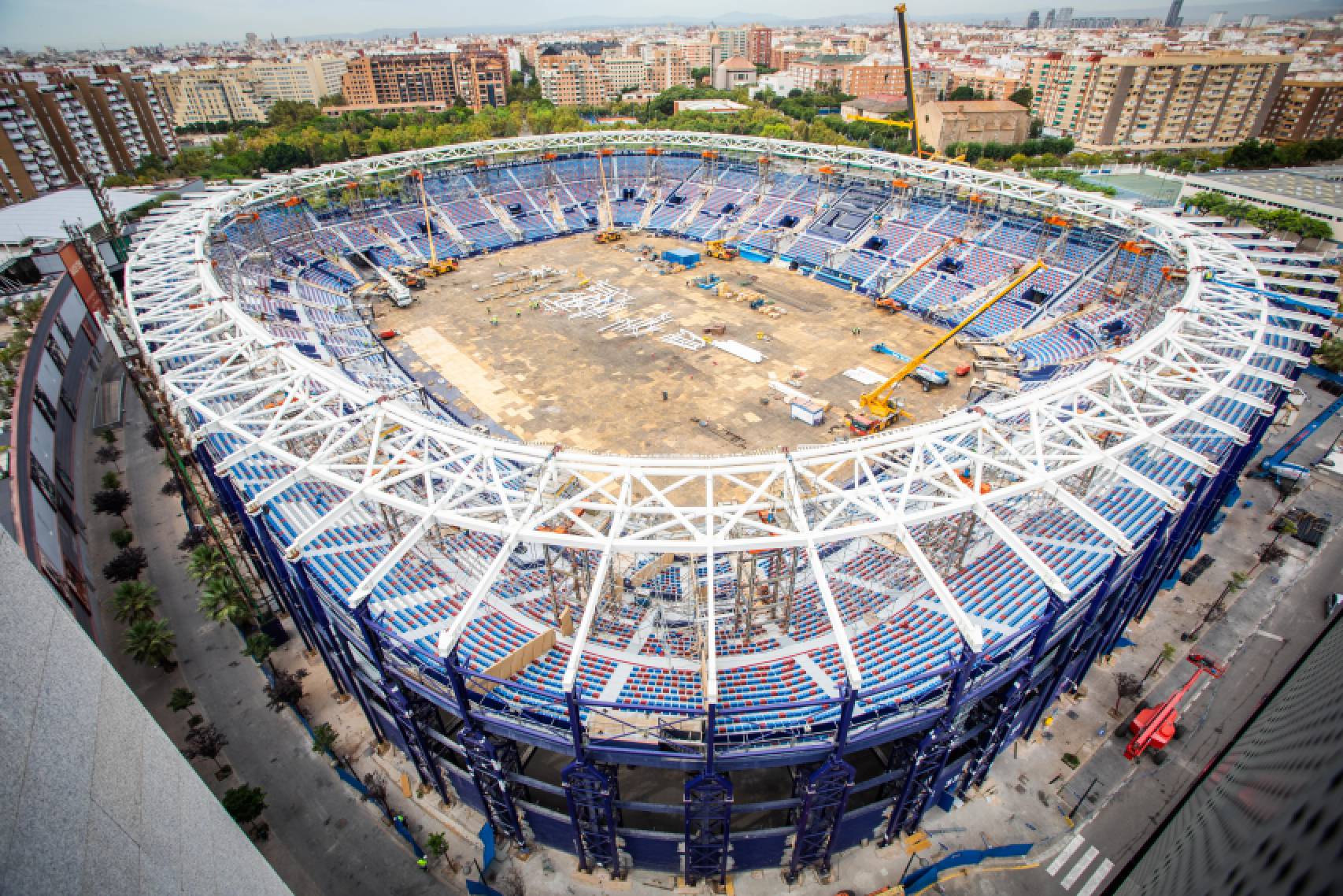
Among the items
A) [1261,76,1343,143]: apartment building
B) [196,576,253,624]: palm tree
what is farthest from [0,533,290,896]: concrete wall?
[1261,76,1343,143]: apartment building

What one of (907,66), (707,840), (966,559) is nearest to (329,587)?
(707,840)

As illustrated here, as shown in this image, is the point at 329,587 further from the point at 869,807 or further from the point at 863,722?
the point at 869,807

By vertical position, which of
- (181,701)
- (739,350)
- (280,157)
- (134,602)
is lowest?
(181,701)

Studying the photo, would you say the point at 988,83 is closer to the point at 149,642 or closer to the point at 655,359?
the point at 655,359

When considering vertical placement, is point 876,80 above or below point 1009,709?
above

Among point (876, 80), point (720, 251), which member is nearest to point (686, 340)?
point (720, 251)

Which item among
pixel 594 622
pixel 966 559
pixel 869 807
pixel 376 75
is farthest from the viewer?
pixel 376 75
